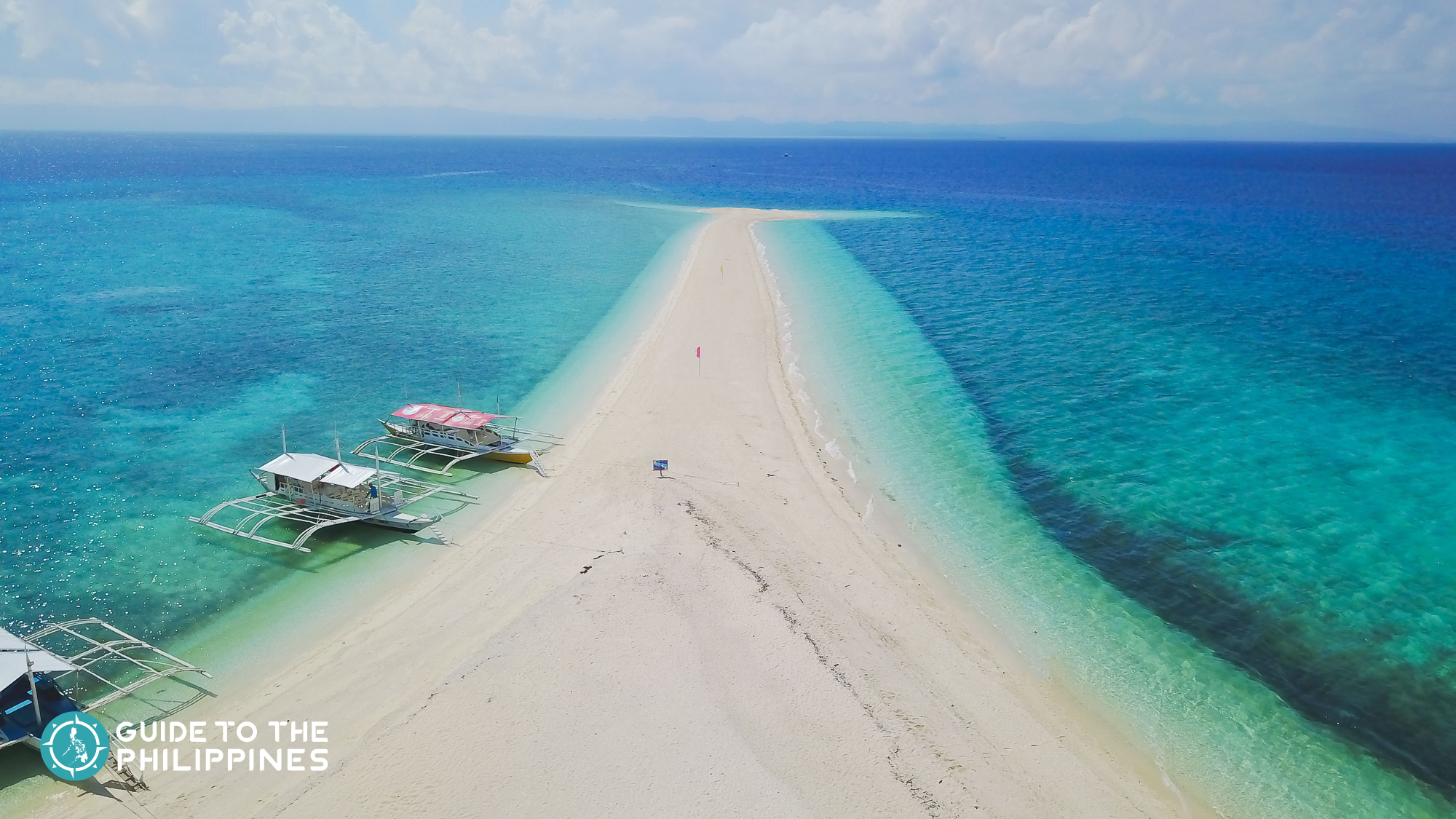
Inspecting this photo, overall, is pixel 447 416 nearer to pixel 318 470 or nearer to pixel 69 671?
pixel 318 470

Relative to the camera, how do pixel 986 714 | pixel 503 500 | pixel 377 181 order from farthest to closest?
1. pixel 377 181
2. pixel 503 500
3. pixel 986 714

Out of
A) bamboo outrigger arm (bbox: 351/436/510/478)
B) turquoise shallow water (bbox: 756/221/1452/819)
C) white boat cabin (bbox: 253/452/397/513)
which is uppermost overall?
white boat cabin (bbox: 253/452/397/513)

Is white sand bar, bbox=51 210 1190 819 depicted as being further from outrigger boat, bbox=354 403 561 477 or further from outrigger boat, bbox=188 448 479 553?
outrigger boat, bbox=354 403 561 477

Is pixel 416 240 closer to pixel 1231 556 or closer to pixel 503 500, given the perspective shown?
pixel 503 500

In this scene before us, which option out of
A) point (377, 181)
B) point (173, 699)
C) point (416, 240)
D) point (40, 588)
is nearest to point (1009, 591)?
point (173, 699)

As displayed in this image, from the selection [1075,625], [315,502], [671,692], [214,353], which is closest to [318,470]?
[315,502]

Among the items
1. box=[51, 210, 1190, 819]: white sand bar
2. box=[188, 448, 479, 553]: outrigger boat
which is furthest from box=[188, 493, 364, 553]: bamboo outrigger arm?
box=[51, 210, 1190, 819]: white sand bar

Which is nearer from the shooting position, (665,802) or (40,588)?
(665,802)
